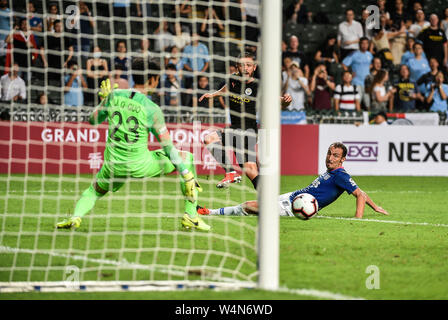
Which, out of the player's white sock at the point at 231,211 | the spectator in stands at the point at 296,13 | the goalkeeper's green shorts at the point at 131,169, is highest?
the spectator in stands at the point at 296,13

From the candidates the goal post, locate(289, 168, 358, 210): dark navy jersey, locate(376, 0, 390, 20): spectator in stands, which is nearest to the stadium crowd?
locate(376, 0, 390, 20): spectator in stands

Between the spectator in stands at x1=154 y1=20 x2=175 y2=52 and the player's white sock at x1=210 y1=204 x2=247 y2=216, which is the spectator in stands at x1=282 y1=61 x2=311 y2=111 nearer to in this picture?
the spectator in stands at x1=154 y1=20 x2=175 y2=52

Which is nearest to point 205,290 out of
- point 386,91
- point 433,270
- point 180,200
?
point 433,270

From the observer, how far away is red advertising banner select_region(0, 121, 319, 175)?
557 inches

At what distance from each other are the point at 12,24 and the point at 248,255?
9668 millimetres

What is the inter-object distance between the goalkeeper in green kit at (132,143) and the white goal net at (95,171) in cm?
27

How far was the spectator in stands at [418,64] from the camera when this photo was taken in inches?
680

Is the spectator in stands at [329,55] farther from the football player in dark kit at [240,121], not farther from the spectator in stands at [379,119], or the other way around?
the football player in dark kit at [240,121]

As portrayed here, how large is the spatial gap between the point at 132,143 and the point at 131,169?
271 millimetres

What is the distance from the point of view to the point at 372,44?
1761 centimetres

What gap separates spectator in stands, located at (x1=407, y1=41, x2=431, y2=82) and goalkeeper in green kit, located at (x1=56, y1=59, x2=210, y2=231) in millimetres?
10553

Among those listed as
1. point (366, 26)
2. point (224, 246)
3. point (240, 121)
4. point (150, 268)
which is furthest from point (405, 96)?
point (150, 268)

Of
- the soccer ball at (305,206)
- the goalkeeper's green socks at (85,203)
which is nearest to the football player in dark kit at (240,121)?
the soccer ball at (305,206)

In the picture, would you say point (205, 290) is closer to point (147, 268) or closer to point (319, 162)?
point (147, 268)
